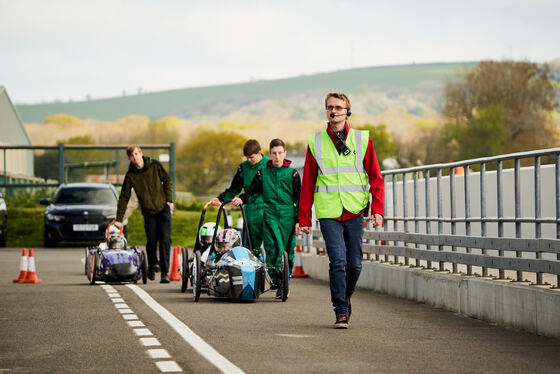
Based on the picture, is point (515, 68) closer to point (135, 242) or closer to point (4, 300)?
point (135, 242)

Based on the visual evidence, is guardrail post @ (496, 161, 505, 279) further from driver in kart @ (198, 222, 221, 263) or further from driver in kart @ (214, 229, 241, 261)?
driver in kart @ (198, 222, 221, 263)

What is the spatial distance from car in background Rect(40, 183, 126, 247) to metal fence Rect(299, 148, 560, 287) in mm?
10630

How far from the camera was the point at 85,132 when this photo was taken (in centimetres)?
17662

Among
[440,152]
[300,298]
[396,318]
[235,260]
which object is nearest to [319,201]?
[396,318]

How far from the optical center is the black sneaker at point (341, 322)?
11734 mm

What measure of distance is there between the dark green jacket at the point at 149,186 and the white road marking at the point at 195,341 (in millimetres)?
3739

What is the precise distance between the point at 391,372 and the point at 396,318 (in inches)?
177

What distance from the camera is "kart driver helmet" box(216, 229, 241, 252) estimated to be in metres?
15.3

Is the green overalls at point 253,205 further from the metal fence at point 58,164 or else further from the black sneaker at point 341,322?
the metal fence at point 58,164

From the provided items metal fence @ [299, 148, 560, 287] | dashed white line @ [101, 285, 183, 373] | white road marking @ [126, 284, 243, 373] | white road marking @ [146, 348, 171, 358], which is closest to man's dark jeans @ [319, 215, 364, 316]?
white road marking @ [126, 284, 243, 373]

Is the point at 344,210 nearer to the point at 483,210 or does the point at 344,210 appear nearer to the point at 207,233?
the point at 483,210

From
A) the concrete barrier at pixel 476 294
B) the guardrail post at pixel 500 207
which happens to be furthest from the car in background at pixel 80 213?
the guardrail post at pixel 500 207

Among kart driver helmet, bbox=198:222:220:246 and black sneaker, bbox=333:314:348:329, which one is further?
kart driver helmet, bbox=198:222:220:246

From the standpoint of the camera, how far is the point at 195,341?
1046 centimetres
